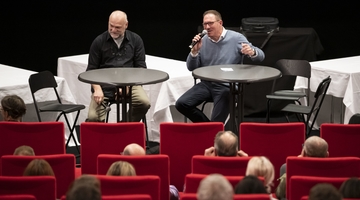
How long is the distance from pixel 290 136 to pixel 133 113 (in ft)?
7.00

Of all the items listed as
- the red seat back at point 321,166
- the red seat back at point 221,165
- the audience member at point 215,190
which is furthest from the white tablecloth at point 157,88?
the audience member at point 215,190

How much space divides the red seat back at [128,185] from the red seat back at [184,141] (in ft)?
4.24

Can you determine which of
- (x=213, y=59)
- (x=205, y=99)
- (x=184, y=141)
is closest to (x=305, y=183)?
(x=184, y=141)

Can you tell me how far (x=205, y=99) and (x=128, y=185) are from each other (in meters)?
3.09

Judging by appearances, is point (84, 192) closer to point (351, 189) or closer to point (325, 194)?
point (325, 194)

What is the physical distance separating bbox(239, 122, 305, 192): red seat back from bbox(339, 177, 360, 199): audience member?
4.84 ft

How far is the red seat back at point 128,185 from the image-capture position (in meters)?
3.93

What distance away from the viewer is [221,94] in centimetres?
683

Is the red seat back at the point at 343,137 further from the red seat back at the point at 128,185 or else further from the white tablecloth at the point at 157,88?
the white tablecloth at the point at 157,88

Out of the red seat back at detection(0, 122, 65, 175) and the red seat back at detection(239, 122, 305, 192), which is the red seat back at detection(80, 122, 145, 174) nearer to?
the red seat back at detection(0, 122, 65, 175)

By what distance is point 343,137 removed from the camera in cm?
533

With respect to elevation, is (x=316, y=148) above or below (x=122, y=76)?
below

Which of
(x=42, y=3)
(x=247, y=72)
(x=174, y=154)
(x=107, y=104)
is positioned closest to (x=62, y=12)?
(x=42, y=3)

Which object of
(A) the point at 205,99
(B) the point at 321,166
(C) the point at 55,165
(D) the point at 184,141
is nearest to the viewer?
(B) the point at 321,166
